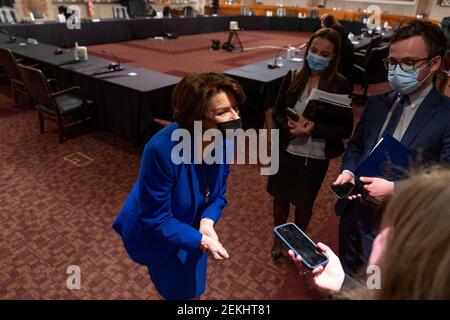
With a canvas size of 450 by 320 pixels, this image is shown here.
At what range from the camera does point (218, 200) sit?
1438mm

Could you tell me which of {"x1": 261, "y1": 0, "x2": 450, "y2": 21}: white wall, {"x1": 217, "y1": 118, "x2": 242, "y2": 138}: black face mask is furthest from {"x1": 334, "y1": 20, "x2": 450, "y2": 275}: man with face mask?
{"x1": 261, "y1": 0, "x2": 450, "y2": 21}: white wall

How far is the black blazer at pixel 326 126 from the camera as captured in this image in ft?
6.05

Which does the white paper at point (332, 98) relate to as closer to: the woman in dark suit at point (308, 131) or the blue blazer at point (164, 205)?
the woman in dark suit at point (308, 131)

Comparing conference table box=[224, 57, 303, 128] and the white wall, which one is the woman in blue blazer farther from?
the white wall

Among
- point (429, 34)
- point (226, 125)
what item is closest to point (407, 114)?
point (429, 34)

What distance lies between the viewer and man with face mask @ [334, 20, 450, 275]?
1249mm

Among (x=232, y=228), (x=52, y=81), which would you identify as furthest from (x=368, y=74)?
(x=52, y=81)

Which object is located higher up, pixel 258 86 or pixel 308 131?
pixel 308 131

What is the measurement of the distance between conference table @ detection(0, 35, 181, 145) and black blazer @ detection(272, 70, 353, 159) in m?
1.80

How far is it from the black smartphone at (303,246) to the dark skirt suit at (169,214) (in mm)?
329

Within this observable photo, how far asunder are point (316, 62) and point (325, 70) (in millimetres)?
81

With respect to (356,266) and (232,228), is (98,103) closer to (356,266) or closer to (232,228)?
(232,228)

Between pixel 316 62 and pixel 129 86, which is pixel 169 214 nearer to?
pixel 316 62

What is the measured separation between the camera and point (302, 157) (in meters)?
1.98
